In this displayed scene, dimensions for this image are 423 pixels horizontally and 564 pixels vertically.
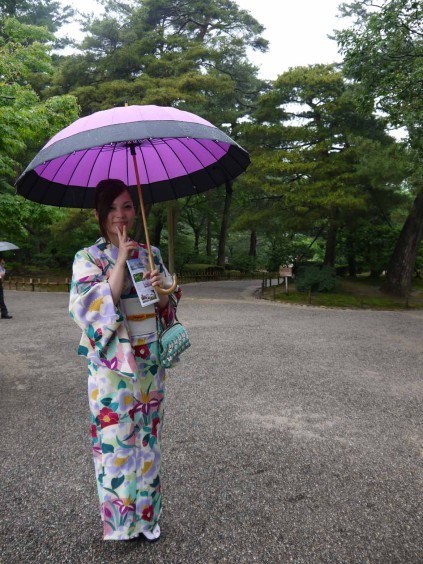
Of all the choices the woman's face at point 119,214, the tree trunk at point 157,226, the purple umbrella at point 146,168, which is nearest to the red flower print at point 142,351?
the purple umbrella at point 146,168

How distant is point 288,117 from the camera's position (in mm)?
12125

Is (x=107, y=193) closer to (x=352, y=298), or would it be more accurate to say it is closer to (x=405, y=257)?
(x=352, y=298)

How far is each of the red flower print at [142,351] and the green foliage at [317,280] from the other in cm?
1035

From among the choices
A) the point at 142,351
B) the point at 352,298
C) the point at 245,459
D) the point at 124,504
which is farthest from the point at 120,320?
the point at 352,298

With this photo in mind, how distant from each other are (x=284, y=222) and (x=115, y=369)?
36.2ft

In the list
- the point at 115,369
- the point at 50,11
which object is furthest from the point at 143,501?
the point at 50,11

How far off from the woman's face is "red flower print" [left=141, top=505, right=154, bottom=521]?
53.5 inches

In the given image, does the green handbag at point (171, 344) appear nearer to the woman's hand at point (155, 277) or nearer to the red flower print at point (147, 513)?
the woman's hand at point (155, 277)

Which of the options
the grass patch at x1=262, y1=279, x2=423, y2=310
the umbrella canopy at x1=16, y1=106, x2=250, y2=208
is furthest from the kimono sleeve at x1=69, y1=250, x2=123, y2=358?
the grass patch at x1=262, y1=279, x2=423, y2=310

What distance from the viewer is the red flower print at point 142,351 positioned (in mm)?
1861

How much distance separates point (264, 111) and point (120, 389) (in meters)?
12.0

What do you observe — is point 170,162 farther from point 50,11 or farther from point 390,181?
point 50,11

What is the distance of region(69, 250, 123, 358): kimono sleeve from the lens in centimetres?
169

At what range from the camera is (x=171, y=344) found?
1.87m
